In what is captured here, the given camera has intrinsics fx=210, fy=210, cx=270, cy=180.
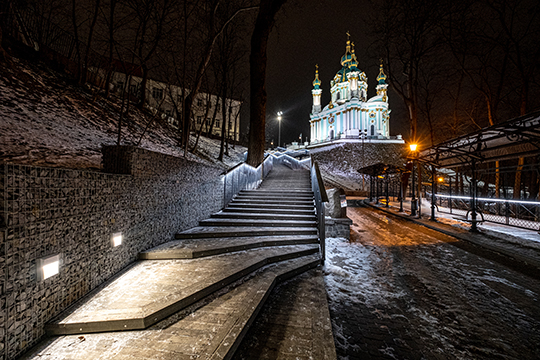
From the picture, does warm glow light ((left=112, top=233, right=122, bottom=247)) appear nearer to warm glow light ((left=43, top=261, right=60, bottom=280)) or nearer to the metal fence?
warm glow light ((left=43, top=261, right=60, bottom=280))

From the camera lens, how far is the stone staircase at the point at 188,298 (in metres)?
2.12

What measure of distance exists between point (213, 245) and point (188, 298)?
6.12 ft

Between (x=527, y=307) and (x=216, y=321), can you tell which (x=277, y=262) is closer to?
(x=216, y=321)

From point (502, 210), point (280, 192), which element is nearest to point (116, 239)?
point (280, 192)

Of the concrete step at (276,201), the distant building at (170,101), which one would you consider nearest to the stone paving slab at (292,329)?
the concrete step at (276,201)

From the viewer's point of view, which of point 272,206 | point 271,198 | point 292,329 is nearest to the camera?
point 292,329

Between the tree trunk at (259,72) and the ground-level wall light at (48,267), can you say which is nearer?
the ground-level wall light at (48,267)

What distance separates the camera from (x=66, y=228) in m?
2.50

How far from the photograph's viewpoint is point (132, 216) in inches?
144

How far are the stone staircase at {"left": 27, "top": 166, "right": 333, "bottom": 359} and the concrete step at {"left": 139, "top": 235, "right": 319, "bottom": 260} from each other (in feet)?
0.06

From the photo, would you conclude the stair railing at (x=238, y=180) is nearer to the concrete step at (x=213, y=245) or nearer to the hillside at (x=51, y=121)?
the concrete step at (x=213, y=245)

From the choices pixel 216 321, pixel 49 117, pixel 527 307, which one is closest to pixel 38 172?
pixel 216 321

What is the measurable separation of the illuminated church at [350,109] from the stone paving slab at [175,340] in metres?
54.2

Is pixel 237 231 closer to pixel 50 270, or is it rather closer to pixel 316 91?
pixel 50 270
